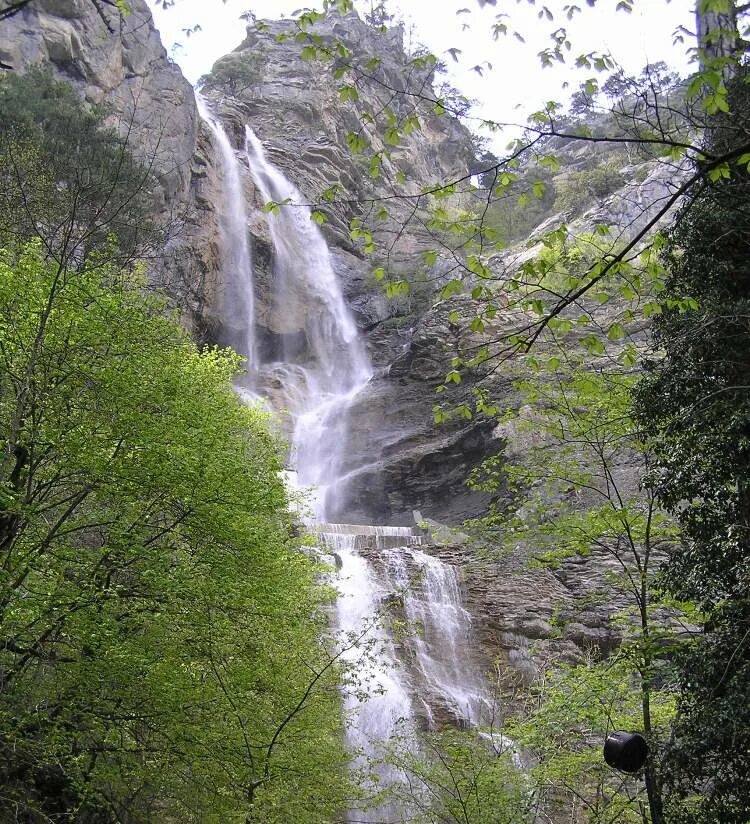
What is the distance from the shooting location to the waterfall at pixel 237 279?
3378cm

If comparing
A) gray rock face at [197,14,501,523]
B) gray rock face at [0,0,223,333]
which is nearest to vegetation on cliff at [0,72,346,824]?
gray rock face at [197,14,501,523]

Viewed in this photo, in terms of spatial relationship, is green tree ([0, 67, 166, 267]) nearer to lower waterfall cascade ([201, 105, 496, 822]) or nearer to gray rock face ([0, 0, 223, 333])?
gray rock face ([0, 0, 223, 333])

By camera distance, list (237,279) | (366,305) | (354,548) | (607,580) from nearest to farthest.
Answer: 1. (607,580)
2. (354,548)
3. (237,279)
4. (366,305)

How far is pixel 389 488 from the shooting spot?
29.8 m

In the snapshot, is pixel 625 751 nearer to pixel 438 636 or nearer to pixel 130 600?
pixel 130 600

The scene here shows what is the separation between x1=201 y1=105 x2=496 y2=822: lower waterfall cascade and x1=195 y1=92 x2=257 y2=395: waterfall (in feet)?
0.35

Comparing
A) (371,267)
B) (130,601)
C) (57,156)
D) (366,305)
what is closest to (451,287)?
(130,601)

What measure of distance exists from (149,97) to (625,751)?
33704mm

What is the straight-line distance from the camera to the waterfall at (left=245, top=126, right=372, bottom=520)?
31109 millimetres

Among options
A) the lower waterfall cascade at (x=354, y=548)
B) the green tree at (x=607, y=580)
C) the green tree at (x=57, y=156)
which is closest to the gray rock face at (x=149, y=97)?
the lower waterfall cascade at (x=354, y=548)

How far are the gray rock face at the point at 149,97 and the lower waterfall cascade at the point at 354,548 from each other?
8.85 feet

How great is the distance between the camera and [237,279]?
34.8 meters

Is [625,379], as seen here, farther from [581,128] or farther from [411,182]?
[411,182]

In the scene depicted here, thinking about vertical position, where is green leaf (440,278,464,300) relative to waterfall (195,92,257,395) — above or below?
below
